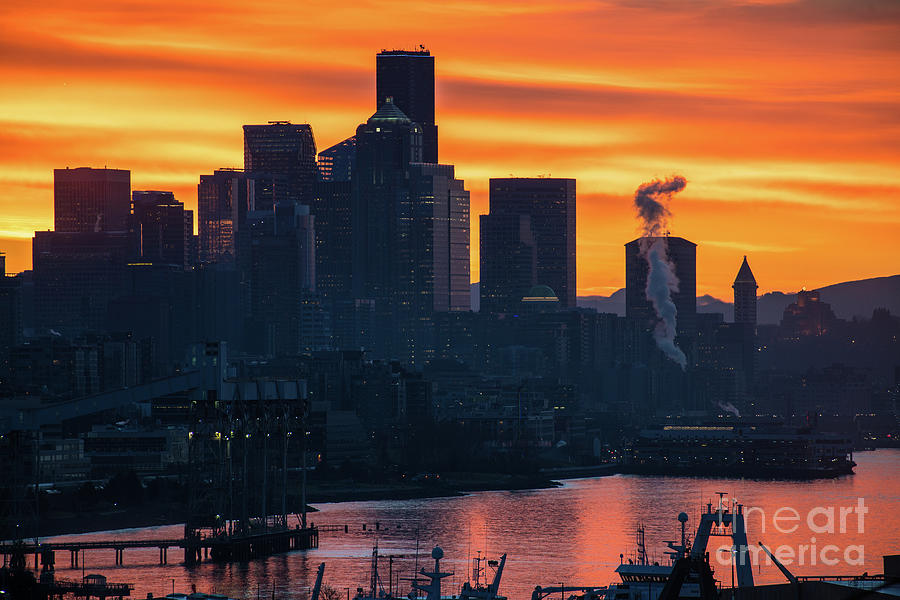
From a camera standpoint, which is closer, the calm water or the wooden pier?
the calm water

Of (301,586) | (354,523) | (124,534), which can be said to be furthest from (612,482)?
(301,586)

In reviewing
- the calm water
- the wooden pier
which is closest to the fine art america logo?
the calm water

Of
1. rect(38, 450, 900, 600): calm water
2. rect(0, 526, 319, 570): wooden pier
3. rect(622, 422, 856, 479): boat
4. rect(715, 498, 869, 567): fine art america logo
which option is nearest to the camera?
rect(38, 450, 900, 600): calm water

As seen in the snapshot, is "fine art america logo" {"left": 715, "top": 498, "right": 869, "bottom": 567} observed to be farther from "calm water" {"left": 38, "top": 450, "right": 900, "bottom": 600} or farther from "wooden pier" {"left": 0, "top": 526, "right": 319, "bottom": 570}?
"wooden pier" {"left": 0, "top": 526, "right": 319, "bottom": 570}

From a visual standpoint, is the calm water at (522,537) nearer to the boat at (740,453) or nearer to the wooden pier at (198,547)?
the wooden pier at (198,547)

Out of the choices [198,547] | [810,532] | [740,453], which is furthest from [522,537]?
[740,453]

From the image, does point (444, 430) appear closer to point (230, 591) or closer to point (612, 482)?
point (612, 482)

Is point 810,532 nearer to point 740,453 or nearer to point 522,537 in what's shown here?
point 522,537
